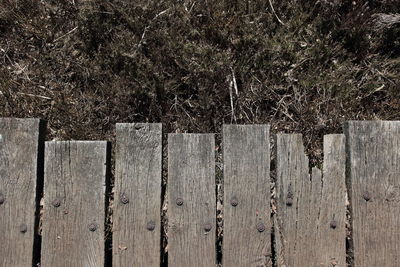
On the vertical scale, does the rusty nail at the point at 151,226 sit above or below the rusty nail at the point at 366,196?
below

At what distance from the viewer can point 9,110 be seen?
3967 millimetres

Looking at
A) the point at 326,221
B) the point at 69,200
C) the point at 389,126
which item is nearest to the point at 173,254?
the point at 69,200

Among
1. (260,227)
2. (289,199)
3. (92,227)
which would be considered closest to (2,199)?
(92,227)

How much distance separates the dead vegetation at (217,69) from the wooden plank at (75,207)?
3.11ft

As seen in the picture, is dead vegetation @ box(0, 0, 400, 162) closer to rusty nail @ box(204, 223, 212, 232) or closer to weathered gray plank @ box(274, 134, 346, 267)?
weathered gray plank @ box(274, 134, 346, 267)

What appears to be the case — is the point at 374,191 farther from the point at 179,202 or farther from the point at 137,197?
the point at 137,197

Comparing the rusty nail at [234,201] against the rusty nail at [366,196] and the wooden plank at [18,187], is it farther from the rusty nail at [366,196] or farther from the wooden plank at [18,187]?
the wooden plank at [18,187]

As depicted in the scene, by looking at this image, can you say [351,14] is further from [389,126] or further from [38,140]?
[38,140]

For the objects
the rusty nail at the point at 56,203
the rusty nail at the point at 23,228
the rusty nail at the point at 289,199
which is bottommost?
the rusty nail at the point at 23,228

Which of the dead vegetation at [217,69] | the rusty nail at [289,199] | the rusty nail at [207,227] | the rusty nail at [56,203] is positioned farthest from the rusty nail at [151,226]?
the dead vegetation at [217,69]

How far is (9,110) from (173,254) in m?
1.81

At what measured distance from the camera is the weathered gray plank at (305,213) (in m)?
3.00

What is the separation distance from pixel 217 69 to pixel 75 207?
4.93 feet

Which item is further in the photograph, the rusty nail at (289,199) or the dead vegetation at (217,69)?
the dead vegetation at (217,69)
